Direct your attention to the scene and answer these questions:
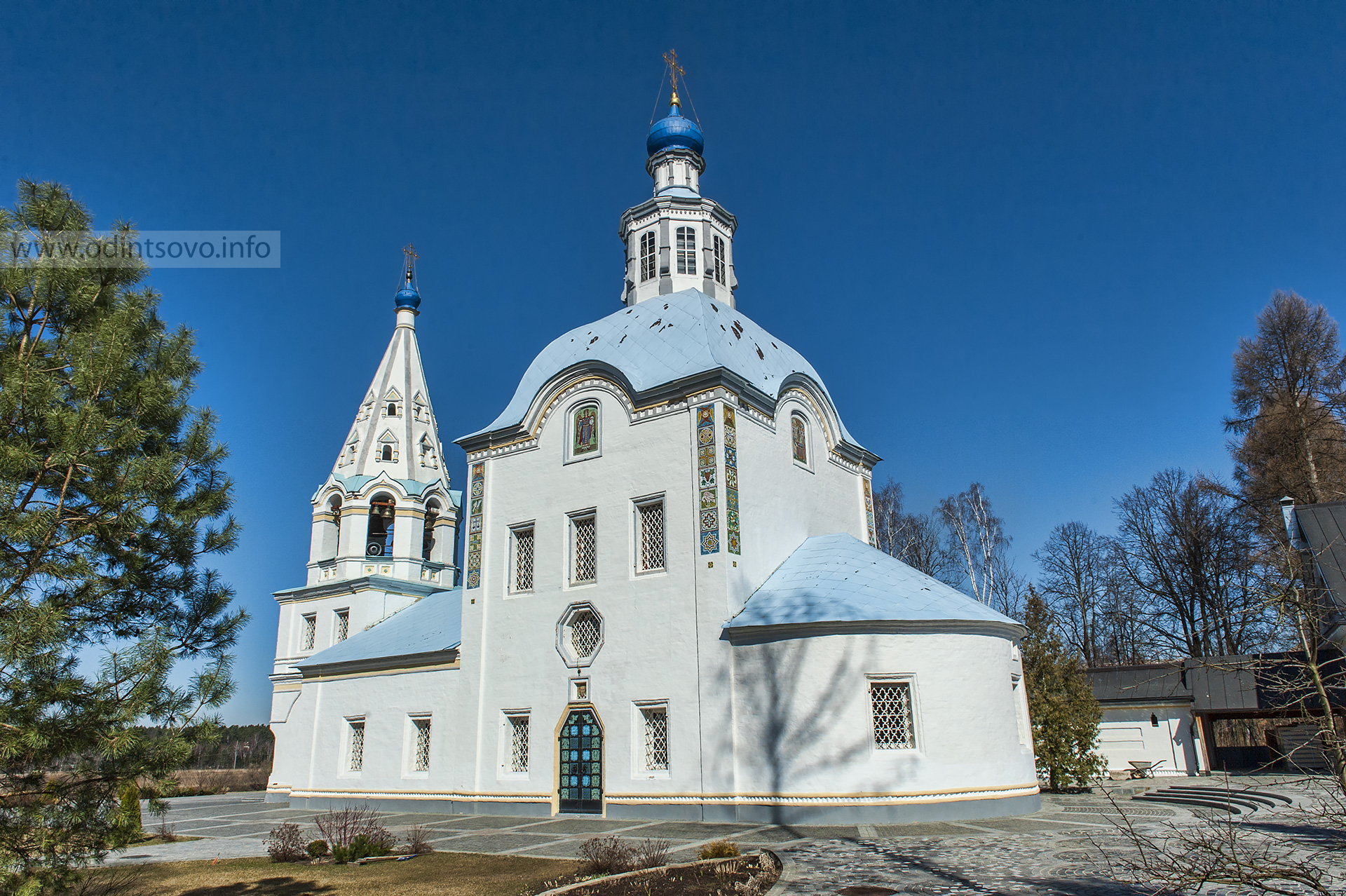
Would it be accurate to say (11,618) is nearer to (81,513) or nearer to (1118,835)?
(81,513)

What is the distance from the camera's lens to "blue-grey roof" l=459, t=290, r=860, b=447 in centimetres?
1712

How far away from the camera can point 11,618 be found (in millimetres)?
5055

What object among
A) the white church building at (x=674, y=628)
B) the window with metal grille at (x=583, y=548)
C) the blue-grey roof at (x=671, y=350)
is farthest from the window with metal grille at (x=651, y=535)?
the blue-grey roof at (x=671, y=350)

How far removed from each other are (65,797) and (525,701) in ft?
38.6

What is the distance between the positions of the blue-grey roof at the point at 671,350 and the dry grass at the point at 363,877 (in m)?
8.79

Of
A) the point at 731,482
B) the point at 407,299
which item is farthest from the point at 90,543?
the point at 407,299

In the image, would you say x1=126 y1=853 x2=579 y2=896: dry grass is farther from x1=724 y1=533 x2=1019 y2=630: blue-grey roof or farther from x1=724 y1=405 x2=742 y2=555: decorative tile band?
x1=724 y1=405 x2=742 y2=555: decorative tile band

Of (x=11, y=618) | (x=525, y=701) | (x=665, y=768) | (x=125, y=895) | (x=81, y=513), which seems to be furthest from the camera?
(x=525, y=701)

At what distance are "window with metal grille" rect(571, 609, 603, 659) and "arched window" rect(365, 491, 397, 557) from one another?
11.3 m

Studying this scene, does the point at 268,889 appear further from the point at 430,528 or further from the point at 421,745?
the point at 430,528

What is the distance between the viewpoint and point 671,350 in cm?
1742

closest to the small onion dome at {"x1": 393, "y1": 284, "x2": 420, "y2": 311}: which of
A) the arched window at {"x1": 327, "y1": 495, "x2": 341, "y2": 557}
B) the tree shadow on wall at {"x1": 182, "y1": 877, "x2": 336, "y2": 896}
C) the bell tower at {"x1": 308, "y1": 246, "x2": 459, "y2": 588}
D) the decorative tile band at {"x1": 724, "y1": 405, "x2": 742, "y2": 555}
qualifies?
the bell tower at {"x1": 308, "y1": 246, "x2": 459, "y2": 588}

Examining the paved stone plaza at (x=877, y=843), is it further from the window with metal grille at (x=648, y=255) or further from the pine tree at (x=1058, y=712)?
the window with metal grille at (x=648, y=255)

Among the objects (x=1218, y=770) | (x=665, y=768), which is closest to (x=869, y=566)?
(x=665, y=768)
